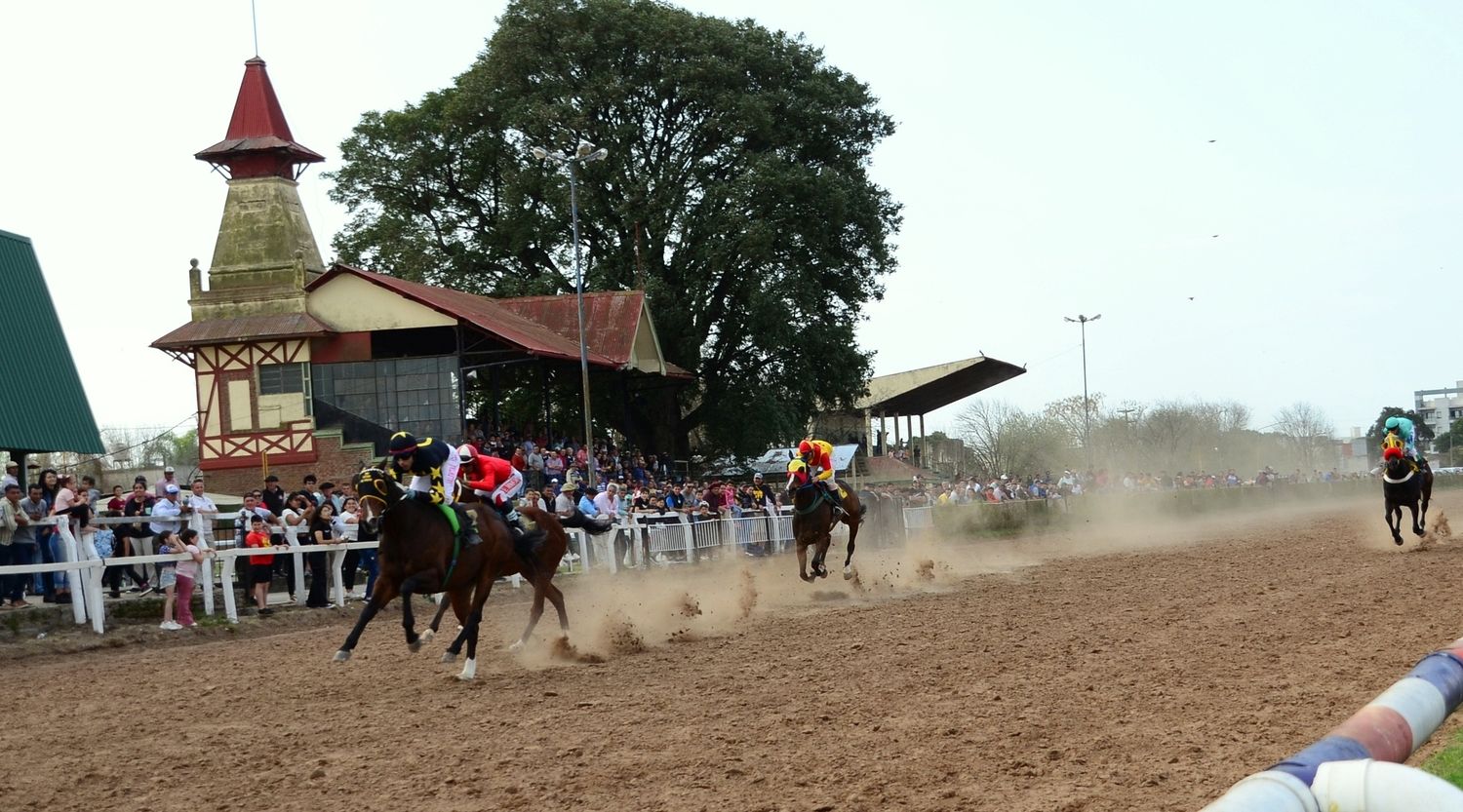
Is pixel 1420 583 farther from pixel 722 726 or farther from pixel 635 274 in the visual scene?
pixel 635 274

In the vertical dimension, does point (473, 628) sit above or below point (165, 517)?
below

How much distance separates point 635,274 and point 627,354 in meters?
5.52

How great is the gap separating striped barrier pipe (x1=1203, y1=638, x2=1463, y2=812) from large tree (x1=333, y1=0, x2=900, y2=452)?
3696 centimetres

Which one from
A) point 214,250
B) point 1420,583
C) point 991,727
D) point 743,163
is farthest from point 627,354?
point 991,727

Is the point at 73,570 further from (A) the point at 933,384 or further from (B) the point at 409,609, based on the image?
(A) the point at 933,384

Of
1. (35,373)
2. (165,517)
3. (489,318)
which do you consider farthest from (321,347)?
(165,517)

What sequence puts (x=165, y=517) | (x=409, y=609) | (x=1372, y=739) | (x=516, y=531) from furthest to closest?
(x=165, y=517) < (x=516, y=531) < (x=409, y=609) < (x=1372, y=739)

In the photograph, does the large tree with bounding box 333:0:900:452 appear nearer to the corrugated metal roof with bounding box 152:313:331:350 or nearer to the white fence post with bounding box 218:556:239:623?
the corrugated metal roof with bounding box 152:313:331:350

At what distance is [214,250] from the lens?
3959 cm

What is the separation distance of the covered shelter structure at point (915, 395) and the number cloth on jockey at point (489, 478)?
45888 mm

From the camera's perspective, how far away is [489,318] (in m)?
35.6

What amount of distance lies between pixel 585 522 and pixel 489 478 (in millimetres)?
2067

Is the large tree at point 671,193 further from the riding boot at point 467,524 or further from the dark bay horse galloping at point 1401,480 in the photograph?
the riding boot at point 467,524

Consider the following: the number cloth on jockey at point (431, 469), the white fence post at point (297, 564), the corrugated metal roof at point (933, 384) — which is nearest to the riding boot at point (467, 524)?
the number cloth on jockey at point (431, 469)
